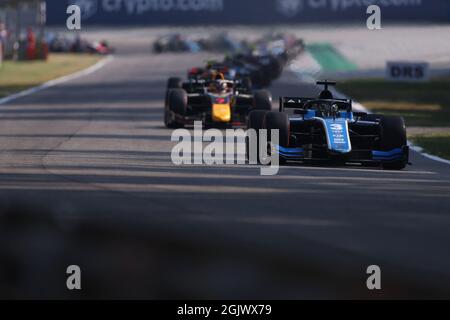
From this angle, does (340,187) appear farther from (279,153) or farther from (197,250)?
(197,250)

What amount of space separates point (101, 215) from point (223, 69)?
53.1ft

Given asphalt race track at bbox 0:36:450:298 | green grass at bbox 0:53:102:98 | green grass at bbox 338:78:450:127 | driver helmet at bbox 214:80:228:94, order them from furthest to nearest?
green grass at bbox 0:53:102:98 < green grass at bbox 338:78:450:127 < driver helmet at bbox 214:80:228:94 < asphalt race track at bbox 0:36:450:298

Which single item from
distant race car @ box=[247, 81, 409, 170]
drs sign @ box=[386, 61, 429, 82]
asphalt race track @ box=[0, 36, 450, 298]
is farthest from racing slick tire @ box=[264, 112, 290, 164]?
drs sign @ box=[386, 61, 429, 82]

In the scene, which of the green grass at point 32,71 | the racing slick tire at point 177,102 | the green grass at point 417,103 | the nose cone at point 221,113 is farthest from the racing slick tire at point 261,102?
the green grass at point 32,71

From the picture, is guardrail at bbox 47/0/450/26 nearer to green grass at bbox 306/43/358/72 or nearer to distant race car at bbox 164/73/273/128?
green grass at bbox 306/43/358/72

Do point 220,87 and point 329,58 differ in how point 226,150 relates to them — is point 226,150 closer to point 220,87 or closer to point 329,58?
point 220,87

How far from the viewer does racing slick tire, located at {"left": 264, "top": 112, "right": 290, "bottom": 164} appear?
16.1 metres

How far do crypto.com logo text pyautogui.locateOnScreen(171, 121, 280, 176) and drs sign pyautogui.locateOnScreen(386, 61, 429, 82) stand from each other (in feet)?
72.2

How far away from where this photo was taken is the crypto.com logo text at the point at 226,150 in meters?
16.2

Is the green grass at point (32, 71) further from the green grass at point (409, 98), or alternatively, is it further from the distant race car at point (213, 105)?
the distant race car at point (213, 105)

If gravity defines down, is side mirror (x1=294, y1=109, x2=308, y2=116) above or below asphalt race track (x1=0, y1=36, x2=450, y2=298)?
above

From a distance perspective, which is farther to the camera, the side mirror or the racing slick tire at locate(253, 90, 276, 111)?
the racing slick tire at locate(253, 90, 276, 111)

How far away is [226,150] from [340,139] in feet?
8.73

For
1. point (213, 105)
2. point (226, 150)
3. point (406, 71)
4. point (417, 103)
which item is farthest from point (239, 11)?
point (226, 150)
